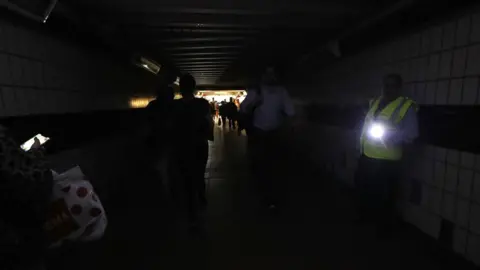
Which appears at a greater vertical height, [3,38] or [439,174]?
[3,38]

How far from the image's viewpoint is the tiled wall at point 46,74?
8.66ft

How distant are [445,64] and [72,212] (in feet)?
10.3

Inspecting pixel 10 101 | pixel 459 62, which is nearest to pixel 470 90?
pixel 459 62

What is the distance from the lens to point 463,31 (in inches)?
105

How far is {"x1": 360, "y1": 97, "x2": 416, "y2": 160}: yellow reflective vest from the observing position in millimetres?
2850

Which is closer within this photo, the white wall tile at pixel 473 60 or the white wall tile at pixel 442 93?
the white wall tile at pixel 473 60

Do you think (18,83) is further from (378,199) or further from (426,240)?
(426,240)

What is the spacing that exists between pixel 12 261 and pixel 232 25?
354 centimetres

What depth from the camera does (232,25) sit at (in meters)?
4.11

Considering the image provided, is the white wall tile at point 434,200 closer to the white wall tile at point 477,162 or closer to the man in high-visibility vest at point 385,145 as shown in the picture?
the man in high-visibility vest at point 385,145

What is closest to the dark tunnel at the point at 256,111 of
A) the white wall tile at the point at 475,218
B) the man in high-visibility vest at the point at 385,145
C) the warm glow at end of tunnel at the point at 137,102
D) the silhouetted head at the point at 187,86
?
the white wall tile at the point at 475,218

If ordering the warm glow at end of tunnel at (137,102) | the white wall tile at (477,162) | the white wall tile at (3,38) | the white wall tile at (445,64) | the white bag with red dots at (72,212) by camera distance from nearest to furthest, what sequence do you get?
1. the white bag with red dots at (72,212)
2. the white wall tile at (477,162)
3. the white wall tile at (3,38)
4. the white wall tile at (445,64)
5. the warm glow at end of tunnel at (137,102)

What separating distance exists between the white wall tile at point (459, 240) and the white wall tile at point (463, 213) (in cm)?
6

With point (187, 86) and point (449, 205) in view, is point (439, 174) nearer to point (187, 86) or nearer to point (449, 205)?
point (449, 205)
